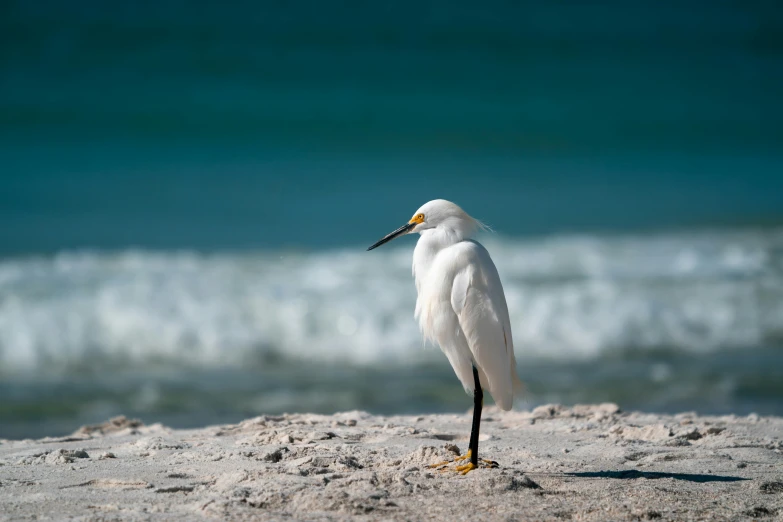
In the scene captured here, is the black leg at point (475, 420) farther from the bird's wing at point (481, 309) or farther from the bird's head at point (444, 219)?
→ the bird's head at point (444, 219)

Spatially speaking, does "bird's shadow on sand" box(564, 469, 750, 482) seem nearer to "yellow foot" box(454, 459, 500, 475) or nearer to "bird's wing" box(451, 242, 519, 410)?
"yellow foot" box(454, 459, 500, 475)

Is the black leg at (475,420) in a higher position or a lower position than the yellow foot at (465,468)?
higher

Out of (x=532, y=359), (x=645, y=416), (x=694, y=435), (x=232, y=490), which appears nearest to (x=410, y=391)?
(x=532, y=359)

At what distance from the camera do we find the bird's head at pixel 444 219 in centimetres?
367

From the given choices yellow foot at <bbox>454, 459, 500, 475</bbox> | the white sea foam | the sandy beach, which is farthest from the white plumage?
the white sea foam

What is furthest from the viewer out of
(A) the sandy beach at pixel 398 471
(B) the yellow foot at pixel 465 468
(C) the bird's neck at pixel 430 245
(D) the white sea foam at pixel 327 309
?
(D) the white sea foam at pixel 327 309

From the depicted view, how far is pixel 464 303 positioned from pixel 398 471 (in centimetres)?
76

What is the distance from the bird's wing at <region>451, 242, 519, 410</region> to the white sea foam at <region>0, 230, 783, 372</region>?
4.70m

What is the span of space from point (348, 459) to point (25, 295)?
730cm

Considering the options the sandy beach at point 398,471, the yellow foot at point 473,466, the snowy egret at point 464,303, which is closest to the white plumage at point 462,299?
the snowy egret at point 464,303

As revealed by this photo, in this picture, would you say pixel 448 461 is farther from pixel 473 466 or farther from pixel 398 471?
pixel 398 471

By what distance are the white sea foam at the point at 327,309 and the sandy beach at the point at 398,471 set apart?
3.75m

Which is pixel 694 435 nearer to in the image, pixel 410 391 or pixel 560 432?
pixel 560 432

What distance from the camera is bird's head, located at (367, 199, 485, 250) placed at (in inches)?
144
